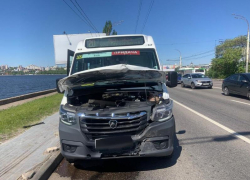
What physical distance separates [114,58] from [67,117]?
8.04 ft

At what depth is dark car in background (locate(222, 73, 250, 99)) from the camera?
13.9 meters

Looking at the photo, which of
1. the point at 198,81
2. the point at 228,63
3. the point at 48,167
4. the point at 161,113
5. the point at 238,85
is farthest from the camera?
the point at 228,63

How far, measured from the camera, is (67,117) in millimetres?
3984

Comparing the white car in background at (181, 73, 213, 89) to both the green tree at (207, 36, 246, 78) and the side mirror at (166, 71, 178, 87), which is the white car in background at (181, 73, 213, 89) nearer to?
the side mirror at (166, 71, 178, 87)

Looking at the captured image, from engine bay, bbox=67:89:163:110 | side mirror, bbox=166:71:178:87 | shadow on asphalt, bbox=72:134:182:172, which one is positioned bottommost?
shadow on asphalt, bbox=72:134:182:172

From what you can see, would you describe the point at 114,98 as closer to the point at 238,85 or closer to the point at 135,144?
the point at 135,144

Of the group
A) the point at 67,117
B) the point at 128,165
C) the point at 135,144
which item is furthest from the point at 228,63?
the point at 67,117

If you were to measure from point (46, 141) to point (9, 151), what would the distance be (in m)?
0.94

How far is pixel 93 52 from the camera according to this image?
19.9 ft

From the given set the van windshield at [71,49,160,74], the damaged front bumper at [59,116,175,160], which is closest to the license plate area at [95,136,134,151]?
the damaged front bumper at [59,116,175,160]

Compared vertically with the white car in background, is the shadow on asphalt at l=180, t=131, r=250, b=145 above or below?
below

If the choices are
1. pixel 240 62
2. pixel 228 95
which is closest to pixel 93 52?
pixel 228 95

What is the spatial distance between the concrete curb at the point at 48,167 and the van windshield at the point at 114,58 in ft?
7.29

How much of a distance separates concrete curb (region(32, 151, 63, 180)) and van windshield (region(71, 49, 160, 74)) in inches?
87.5
